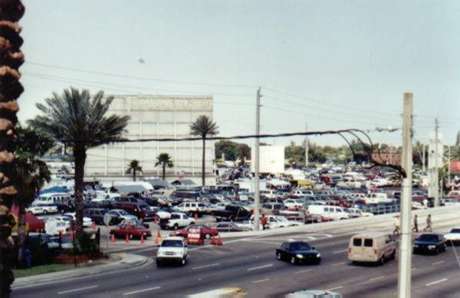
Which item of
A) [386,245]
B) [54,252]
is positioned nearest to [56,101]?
[54,252]

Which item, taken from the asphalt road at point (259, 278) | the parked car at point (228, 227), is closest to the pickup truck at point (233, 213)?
the parked car at point (228, 227)

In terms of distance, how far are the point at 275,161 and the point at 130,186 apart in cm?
3678

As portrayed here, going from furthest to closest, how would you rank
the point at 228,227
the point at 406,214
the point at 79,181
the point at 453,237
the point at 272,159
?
the point at 272,159
the point at 228,227
the point at 453,237
the point at 79,181
the point at 406,214

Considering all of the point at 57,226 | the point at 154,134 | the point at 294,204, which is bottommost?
the point at 57,226

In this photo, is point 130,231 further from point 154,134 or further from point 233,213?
point 154,134

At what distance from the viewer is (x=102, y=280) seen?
119 ft

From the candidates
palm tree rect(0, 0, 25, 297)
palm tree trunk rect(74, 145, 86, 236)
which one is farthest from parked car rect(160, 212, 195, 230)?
palm tree rect(0, 0, 25, 297)

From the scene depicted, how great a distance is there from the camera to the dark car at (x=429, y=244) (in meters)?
46.3

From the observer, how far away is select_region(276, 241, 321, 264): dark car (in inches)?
1649

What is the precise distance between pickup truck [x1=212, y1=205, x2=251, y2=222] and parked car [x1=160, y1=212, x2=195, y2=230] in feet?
31.4

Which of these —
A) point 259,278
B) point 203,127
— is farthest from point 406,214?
point 203,127

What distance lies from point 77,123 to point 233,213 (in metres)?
33.4

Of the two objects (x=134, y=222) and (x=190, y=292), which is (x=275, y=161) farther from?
(x=190, y=292)

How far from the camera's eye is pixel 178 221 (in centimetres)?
6384
